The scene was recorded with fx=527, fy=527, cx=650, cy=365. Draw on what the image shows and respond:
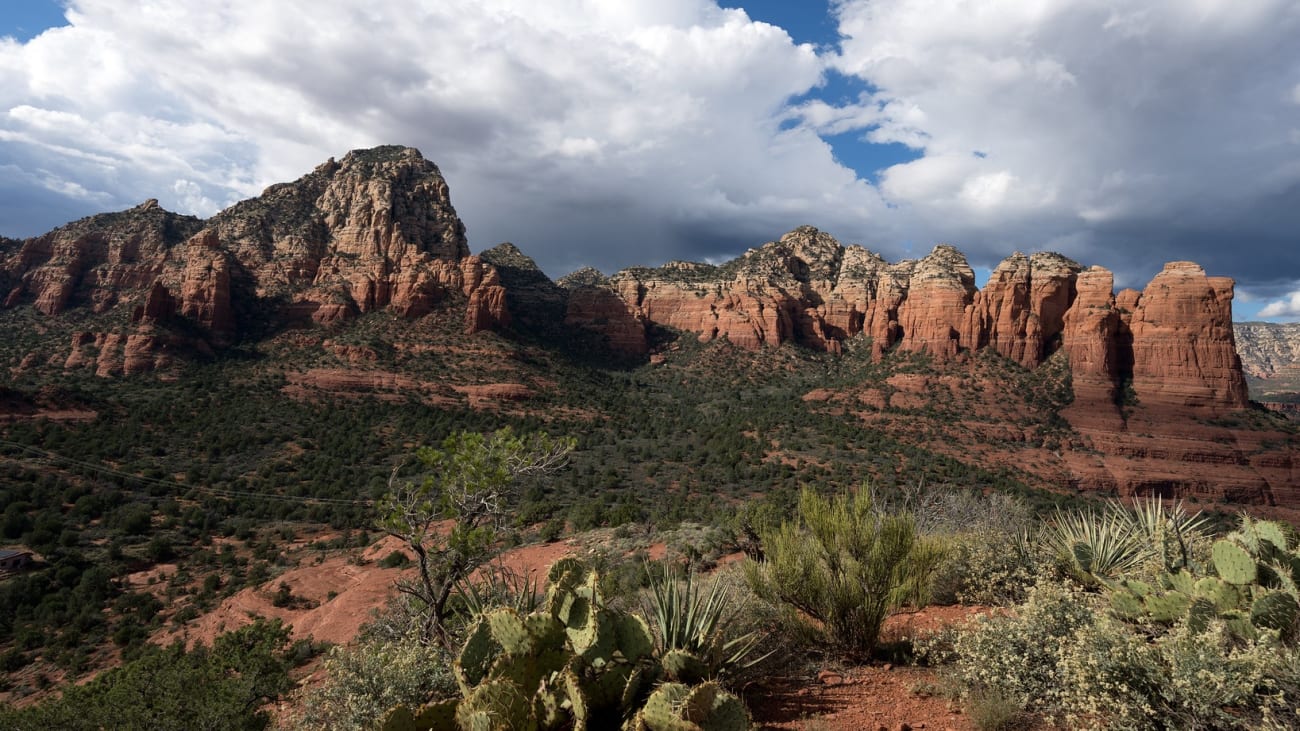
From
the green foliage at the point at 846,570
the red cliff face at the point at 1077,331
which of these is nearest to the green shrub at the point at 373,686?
the green foliage at the point at 846,570

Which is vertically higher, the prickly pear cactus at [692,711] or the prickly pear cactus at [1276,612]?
the prickly pear cactus at [1276,612]

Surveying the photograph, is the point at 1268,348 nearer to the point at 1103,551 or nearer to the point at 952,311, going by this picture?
the point at 952,311

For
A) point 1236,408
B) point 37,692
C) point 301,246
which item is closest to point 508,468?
point 37,692

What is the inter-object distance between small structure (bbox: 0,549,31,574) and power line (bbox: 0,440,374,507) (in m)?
9.97

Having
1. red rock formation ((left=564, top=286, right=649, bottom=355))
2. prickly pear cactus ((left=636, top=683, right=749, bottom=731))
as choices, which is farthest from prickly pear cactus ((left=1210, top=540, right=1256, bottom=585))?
red rock formation ((left=564, top=286, right=649, bottom=355))

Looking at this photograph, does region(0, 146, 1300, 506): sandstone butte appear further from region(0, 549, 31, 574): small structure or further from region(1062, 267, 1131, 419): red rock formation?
region(0, 549, 31, 574): small structure

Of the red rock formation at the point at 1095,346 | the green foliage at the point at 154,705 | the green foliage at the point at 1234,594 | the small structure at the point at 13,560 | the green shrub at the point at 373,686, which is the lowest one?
the small structure at the point at 13,560

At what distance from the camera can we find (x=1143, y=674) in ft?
14.8

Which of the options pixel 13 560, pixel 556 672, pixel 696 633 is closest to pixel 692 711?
pixel 556 672

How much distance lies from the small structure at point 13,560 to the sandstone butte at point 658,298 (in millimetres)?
39709

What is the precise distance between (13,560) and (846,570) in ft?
101

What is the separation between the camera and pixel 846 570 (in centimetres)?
692

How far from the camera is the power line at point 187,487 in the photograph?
31.0m

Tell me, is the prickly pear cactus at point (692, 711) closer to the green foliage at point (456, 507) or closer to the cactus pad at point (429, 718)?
the cactus pad at point (429, 718)
